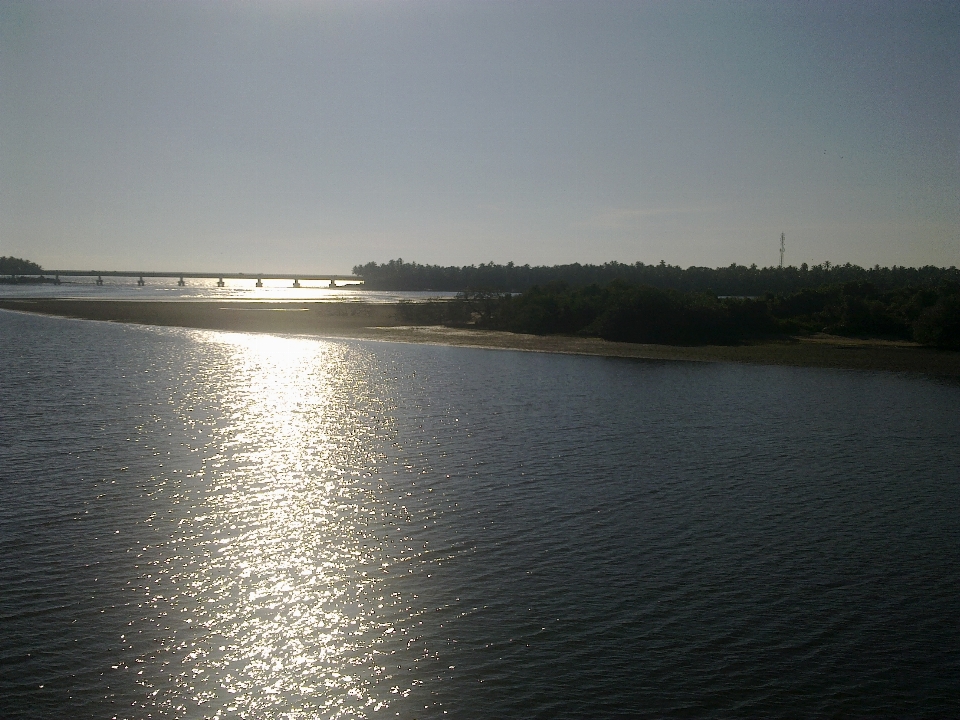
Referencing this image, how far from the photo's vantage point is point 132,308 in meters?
93.6

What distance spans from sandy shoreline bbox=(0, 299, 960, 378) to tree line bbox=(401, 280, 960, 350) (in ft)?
7.18

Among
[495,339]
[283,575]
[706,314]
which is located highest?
[706,314]

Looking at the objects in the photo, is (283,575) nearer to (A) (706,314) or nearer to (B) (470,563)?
(B) (470,563)

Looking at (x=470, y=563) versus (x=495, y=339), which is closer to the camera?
(x=470, y=563)

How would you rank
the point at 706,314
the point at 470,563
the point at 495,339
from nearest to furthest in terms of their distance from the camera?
the point at 470,563 → the point at 495,339 → the point at 706,314

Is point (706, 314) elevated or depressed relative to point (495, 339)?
elevated

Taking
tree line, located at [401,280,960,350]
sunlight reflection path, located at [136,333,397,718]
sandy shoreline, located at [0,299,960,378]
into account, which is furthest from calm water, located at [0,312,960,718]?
tree line, located at [401,280,960,350]

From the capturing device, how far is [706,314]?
62.5 meters

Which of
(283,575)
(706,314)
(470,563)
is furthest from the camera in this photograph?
(706,314)

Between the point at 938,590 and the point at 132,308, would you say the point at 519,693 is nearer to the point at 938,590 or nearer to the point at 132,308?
the point at 938,590

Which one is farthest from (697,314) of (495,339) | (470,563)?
(470,563)

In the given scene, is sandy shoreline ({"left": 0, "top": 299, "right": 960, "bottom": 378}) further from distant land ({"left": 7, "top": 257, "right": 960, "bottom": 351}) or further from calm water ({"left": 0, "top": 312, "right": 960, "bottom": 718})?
calm water ({"left": 0, "top": 312, "right": 960, "bottom": 718})

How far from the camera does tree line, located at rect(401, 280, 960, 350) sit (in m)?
60.3

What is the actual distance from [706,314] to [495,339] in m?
15.8
